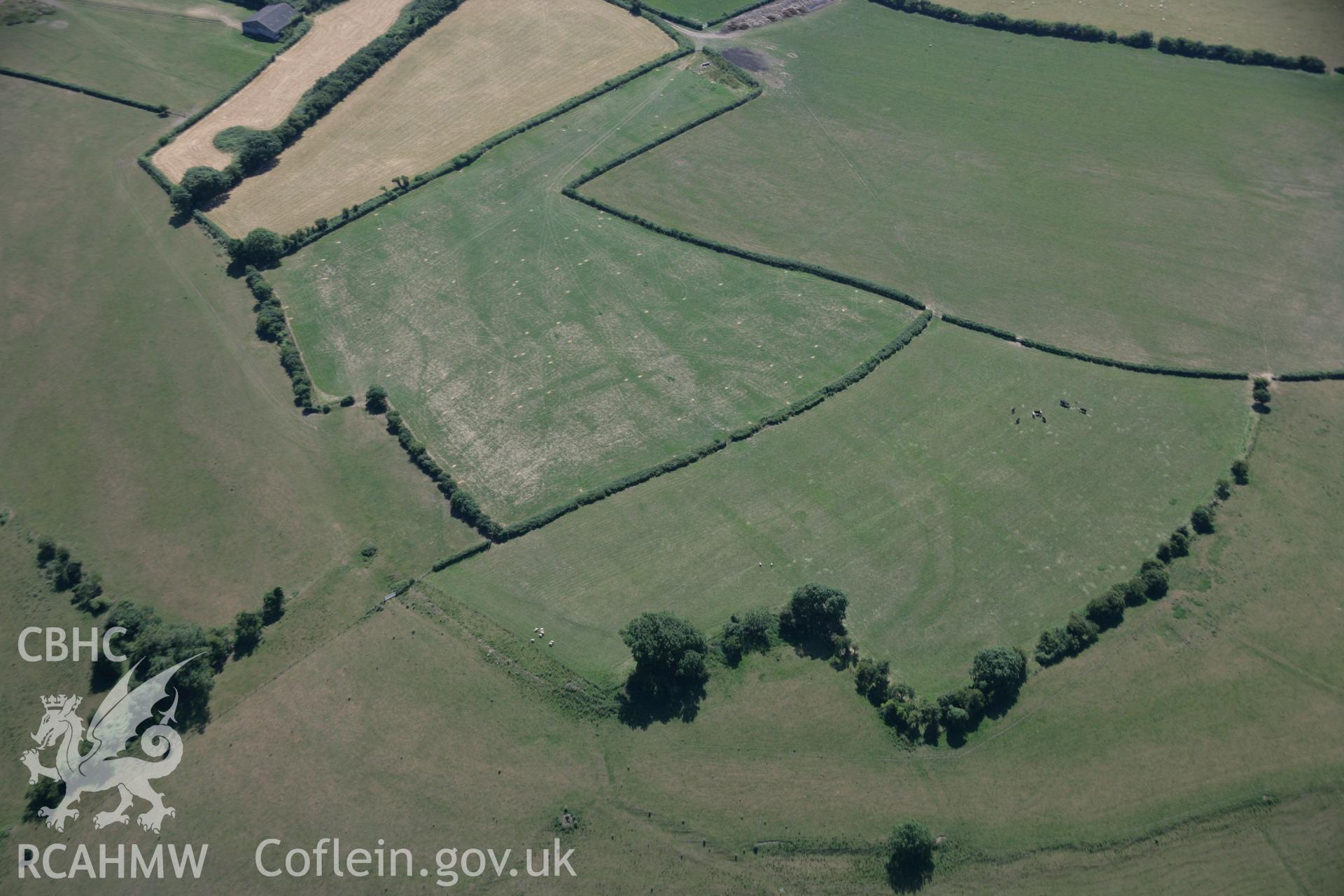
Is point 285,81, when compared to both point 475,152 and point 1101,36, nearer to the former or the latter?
point 475,152

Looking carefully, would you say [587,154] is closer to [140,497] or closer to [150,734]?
[140,497]

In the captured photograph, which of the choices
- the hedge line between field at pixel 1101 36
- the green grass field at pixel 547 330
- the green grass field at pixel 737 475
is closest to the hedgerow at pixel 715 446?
the green grass field at pixel 737 475

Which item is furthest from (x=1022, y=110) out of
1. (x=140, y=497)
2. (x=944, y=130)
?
(x=140, y=497)

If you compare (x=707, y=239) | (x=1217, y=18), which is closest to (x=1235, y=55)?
(x=1217, y=18)

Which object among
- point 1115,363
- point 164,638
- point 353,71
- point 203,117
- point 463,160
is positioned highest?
point 353,71

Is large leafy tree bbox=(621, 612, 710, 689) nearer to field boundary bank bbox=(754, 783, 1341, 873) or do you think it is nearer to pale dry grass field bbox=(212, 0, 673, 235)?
field boundary bank bbox=(754, 783, 1341, 873)

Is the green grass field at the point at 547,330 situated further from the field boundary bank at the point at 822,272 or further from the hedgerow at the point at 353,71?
the hedgerow at the point at 353,71

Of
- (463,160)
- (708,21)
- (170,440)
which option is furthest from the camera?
(708,21)
